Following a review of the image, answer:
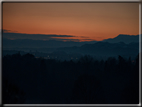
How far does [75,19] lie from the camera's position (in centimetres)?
444

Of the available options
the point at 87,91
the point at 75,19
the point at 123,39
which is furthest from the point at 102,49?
the point at 87,91

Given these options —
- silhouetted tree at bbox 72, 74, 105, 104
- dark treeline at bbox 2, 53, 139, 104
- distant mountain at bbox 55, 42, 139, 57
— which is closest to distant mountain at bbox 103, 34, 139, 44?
distant mountain at bbox 55, 42, 139, 57

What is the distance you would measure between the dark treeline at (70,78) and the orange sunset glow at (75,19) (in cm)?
91

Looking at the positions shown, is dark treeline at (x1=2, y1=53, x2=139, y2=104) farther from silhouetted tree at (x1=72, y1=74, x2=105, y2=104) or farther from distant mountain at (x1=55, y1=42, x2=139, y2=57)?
distant mountain at (x1=55, y1=42, x2=139, y2=57)

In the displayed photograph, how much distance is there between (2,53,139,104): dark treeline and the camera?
466 cm

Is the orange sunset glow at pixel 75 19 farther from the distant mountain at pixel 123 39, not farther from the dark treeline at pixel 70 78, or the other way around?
the dark treeline at pixel 70 78

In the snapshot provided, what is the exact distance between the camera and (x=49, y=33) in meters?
4.59

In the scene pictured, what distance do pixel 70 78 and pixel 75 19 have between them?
1.94 m

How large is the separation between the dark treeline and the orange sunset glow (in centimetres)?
91

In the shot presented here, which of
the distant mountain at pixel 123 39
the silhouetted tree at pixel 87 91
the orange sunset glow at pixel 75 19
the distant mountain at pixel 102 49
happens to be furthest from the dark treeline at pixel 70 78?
the orange sunset glow at pixel 75 19

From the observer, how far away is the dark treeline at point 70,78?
183 inches

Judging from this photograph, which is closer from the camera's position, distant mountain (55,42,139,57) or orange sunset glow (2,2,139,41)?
orange sunset glow (2,2,139,41)

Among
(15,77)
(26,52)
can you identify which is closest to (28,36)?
(26,52)

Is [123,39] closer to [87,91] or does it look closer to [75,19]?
[75,19]
